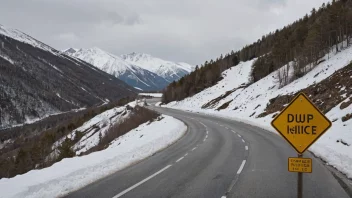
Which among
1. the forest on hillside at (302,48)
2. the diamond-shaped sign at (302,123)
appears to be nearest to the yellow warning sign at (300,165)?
the diamond-shaped sign at (302,123)

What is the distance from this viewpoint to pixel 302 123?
6.76 metres

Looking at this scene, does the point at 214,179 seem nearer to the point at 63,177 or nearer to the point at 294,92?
the point at 63,177

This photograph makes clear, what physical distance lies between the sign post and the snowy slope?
13.6ft

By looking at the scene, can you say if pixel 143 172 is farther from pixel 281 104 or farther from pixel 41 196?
pixel 281 104

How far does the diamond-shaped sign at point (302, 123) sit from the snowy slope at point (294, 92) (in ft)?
13.8

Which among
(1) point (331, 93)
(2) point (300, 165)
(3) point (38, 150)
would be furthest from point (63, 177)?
(3) point (38, 150)

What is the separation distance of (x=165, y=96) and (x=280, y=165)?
10923 cm

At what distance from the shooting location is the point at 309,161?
6637 millimetres

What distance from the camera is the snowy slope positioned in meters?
13.7

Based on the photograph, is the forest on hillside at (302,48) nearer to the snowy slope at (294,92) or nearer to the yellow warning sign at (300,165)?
the snowy slope at (294,92)

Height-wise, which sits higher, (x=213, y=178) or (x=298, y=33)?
(x=298, y=33)

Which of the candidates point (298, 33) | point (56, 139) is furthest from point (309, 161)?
point (56, 139)

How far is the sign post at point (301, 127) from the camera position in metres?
6.64

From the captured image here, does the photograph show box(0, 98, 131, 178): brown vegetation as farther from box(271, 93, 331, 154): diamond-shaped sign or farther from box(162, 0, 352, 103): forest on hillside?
box(162, 0, 352, 103): forest on hillside
